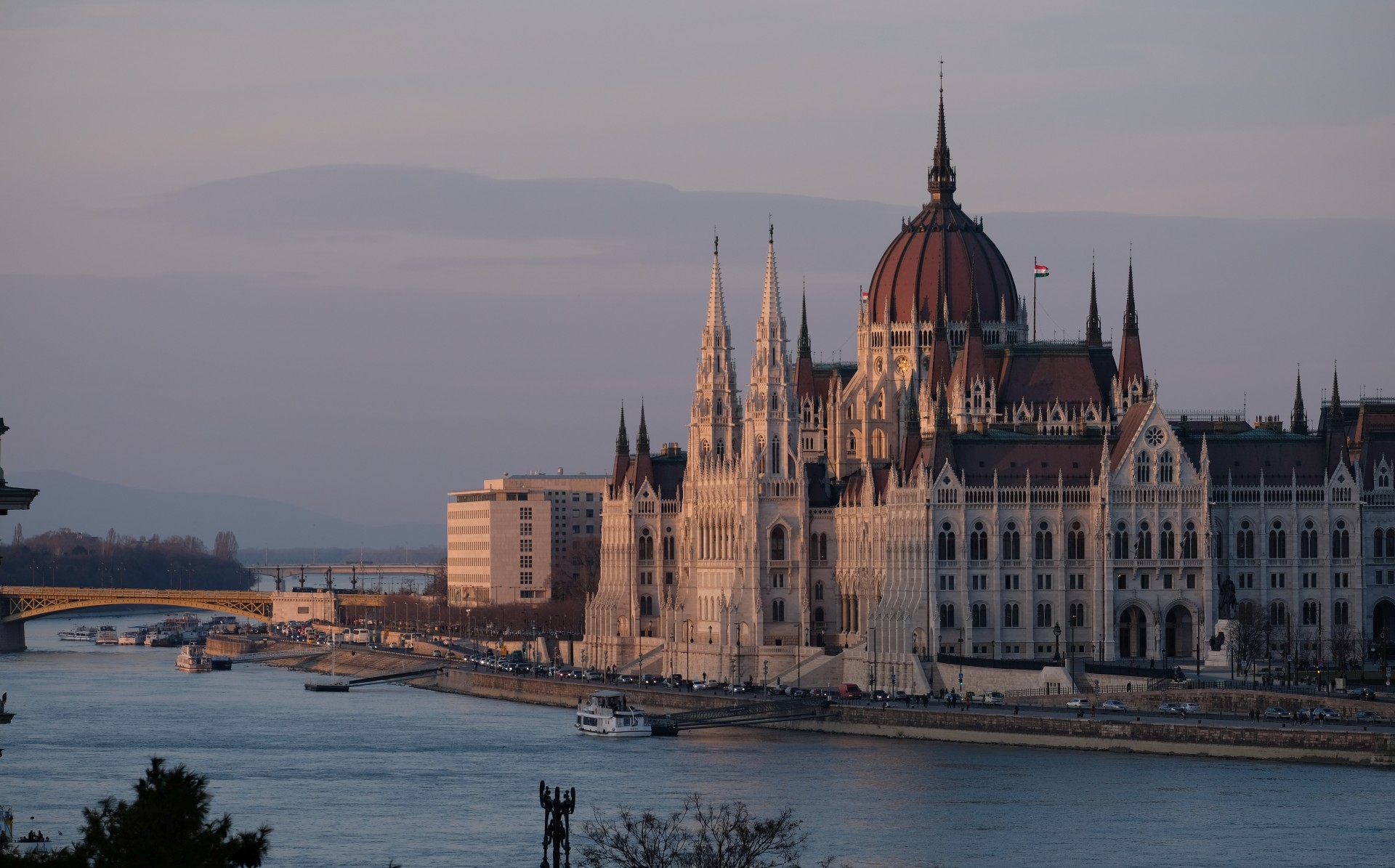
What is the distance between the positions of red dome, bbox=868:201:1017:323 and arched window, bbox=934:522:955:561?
28.6 metres

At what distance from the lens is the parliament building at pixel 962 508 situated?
14500 cm

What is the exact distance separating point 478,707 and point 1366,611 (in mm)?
46702

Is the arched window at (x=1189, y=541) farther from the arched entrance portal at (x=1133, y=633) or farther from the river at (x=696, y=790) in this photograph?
the river at (x=696, y=790)

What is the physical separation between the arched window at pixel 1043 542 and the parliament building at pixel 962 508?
79 mm

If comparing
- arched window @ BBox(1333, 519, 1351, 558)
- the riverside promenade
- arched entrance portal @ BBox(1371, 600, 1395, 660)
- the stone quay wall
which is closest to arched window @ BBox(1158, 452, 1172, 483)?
arched window @ BBox(1333, 519, 1351, 558)

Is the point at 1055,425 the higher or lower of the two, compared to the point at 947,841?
higher

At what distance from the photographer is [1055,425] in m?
159

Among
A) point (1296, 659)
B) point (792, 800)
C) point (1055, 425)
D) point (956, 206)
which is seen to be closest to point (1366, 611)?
point (1296, 659)

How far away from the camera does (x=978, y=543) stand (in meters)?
145

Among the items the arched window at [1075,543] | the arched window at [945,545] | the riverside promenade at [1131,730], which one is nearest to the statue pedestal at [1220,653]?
the arched window at [1075,543]

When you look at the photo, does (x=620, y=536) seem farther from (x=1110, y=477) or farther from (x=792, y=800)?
(x=792, y=800)

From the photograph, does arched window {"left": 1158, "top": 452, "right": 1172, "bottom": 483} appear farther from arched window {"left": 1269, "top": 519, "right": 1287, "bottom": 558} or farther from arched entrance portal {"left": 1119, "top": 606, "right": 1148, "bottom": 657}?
arched window {"left": 1269, "top": 519, "right": 1287, "bottom": 558}

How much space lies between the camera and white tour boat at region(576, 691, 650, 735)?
447 ft

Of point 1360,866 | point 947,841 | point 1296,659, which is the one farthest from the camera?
point 1296,659
